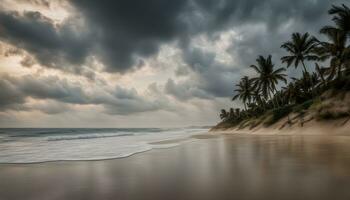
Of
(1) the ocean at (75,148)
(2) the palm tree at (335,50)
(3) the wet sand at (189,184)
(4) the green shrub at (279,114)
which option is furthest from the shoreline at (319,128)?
(3) the wet sand at (189,184)

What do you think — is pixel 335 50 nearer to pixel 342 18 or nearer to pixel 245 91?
pixel 342 18

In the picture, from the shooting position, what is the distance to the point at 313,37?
32094 mm

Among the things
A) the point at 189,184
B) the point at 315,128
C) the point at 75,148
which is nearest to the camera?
the point at 189,184

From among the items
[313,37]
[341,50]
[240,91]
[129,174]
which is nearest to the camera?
[129,174]

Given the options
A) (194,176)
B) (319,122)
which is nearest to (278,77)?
(319,122)

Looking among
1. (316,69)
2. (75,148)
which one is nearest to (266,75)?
(316,69)

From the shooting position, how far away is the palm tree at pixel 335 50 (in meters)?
26.0

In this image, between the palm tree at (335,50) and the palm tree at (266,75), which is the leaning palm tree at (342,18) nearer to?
the palm tree at (335,50)

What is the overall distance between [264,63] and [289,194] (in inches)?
1678

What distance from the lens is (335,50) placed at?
26.4 m

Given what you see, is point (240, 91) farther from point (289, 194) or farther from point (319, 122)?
point (289, 194)

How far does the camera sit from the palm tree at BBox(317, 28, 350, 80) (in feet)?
85.3

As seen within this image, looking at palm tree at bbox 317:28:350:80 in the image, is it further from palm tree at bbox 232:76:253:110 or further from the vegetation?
palm tree at bbox 232:76:253:110

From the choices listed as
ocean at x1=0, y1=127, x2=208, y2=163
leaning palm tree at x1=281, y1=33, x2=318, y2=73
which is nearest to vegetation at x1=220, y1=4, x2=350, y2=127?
leaning palm tree at x1=281, y1=33, x2=318, y2=73
